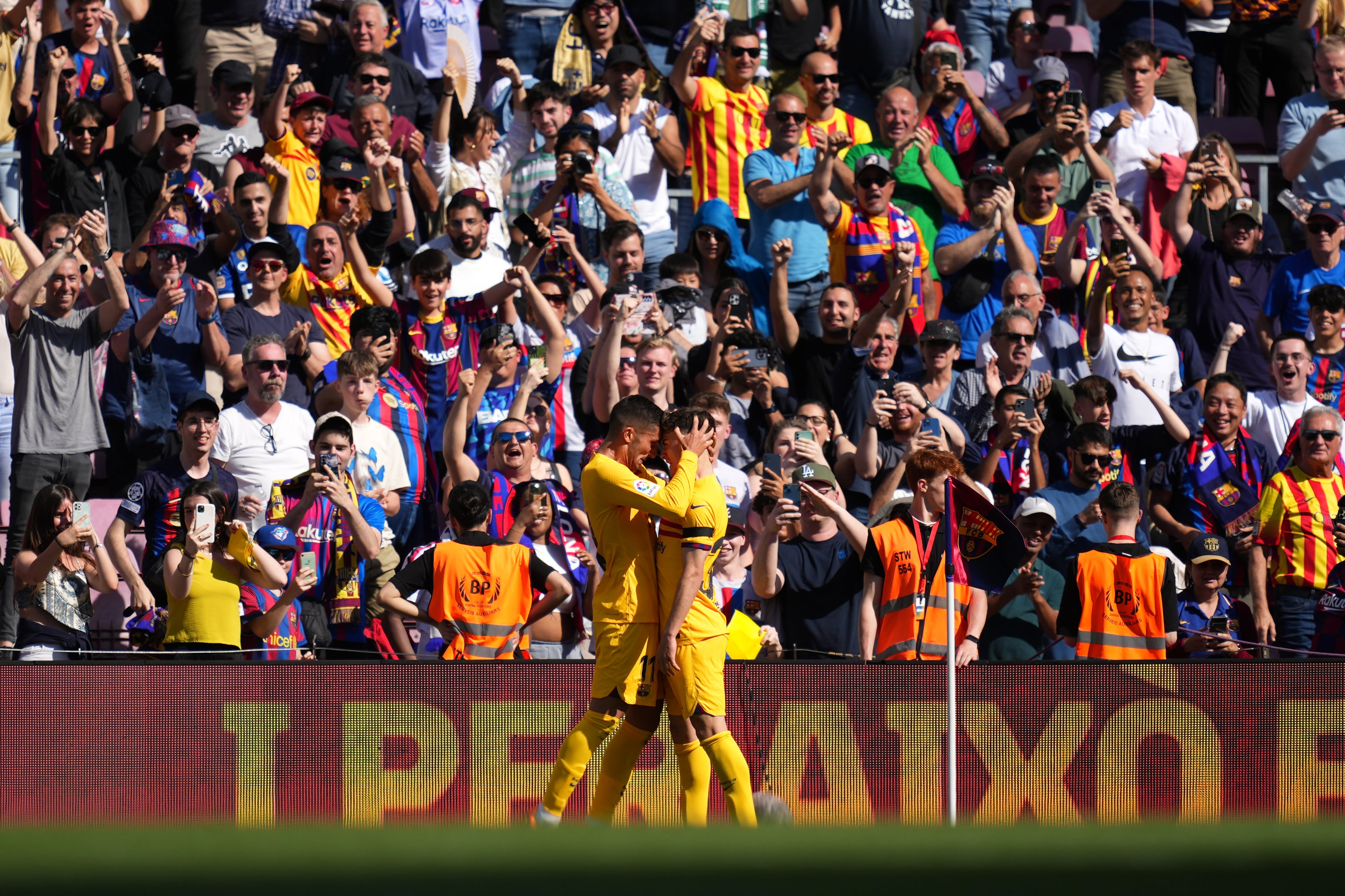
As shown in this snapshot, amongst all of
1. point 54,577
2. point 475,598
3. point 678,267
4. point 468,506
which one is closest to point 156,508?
point 54,577

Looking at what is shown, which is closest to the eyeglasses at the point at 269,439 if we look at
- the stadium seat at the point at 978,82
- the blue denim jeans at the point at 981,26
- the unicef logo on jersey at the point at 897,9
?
the unicef logo on jersey at the point at 897,9

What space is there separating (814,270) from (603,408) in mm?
2398

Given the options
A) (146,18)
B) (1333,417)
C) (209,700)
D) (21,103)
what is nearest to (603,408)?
(209,700)

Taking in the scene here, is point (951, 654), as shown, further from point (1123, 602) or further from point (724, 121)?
point (724, 121)

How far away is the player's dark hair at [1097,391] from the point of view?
10781mm

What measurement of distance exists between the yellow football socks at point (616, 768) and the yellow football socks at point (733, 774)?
0.31m

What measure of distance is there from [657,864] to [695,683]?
5.11m

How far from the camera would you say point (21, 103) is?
42.7 feet

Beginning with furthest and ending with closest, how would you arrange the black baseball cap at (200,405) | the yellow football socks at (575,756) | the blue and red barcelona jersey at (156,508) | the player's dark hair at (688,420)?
1. the black baseball cap at (200,405)
2. the blue and red barcelona jersey at (156,508)
3. the yellow football socks at (575,756)
4. the player's dark hair at (688,420)

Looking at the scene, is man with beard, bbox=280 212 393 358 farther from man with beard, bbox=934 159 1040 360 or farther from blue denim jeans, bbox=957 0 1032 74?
blue denim jeans, bbox=957 0 1032 74

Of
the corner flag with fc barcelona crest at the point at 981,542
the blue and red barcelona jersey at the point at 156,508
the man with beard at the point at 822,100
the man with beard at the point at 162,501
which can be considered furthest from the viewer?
the man with beard at the point at 822,100

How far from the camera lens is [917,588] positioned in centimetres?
843

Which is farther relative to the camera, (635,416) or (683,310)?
(683,310)

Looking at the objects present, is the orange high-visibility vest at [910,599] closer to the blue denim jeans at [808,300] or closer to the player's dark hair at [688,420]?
the player's dark hair at [688,420]
